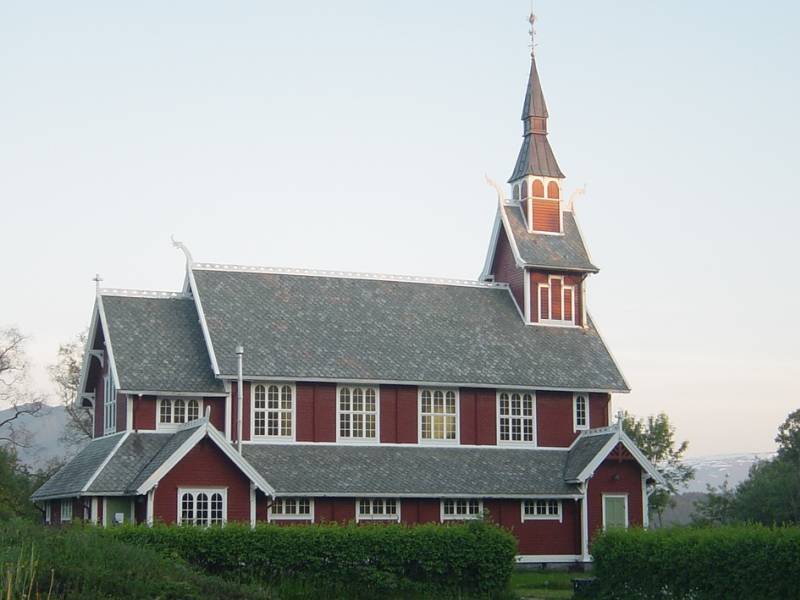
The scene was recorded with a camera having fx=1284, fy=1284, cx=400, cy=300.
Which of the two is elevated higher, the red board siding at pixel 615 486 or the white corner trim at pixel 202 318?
the white corner trim at pixel 202 318

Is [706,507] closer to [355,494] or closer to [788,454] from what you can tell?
[788,454]

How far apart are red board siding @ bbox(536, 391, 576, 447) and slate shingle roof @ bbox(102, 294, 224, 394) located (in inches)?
516

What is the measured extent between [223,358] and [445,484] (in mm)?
9326

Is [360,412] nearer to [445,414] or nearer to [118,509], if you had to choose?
[445,414]

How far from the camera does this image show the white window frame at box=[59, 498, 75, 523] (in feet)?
149

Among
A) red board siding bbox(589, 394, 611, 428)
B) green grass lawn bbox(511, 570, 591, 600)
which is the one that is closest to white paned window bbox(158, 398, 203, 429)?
green grass lawn bbox(511, 570, 591, 600)

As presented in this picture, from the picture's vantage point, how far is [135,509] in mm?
42906

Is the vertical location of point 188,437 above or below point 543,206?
below

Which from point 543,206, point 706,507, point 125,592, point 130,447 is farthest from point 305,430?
point 706,507

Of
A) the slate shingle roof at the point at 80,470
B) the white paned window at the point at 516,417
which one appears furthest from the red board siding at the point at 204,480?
the white paned window at the point at 516,417

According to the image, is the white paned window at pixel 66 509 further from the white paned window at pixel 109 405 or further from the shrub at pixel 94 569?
the shrub at pixel 94 569

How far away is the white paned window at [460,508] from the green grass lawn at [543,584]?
2754 mm

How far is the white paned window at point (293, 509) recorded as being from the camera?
148 ft

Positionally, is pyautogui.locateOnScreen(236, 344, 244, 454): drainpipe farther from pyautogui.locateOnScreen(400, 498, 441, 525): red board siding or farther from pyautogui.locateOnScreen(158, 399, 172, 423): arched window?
pyautogui.locateOnScreen(400, 498, 441, 525): red board siding
